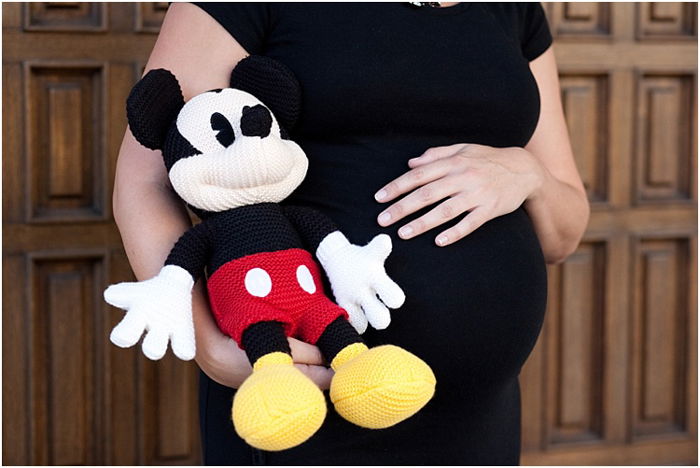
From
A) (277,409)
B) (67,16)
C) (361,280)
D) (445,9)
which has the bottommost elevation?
(277,409)

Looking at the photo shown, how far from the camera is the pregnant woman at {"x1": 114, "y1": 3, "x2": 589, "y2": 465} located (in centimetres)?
98

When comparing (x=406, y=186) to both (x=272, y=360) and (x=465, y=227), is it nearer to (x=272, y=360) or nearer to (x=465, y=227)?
(x=465, y=227)

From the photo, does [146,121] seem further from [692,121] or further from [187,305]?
[692,121]

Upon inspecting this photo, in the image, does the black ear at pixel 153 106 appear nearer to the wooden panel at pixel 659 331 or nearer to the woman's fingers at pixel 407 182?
the woman's fingers at pixel 407 182

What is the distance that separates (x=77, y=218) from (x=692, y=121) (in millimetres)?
1385

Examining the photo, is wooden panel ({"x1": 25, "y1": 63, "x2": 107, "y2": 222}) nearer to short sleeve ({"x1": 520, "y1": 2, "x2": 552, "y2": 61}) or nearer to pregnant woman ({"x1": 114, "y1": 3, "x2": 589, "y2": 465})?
pregnant woman ({"x1": 114, "y1": 3, "x2": 589, "y2": 465})

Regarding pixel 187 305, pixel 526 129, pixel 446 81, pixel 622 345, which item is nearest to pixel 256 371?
pixel 187 305

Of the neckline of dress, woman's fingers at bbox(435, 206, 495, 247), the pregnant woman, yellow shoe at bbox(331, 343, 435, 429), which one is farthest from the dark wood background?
yellow shoe at bbox(331, 343, 435, 429)

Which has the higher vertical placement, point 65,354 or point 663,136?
point 663,136

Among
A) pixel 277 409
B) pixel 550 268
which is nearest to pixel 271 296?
pixel 277 409

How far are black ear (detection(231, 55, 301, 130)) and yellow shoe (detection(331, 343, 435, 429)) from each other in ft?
0.98

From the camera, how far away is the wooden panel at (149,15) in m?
1.59

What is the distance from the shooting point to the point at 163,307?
2.74ft

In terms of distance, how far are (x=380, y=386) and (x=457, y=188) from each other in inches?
13.1
